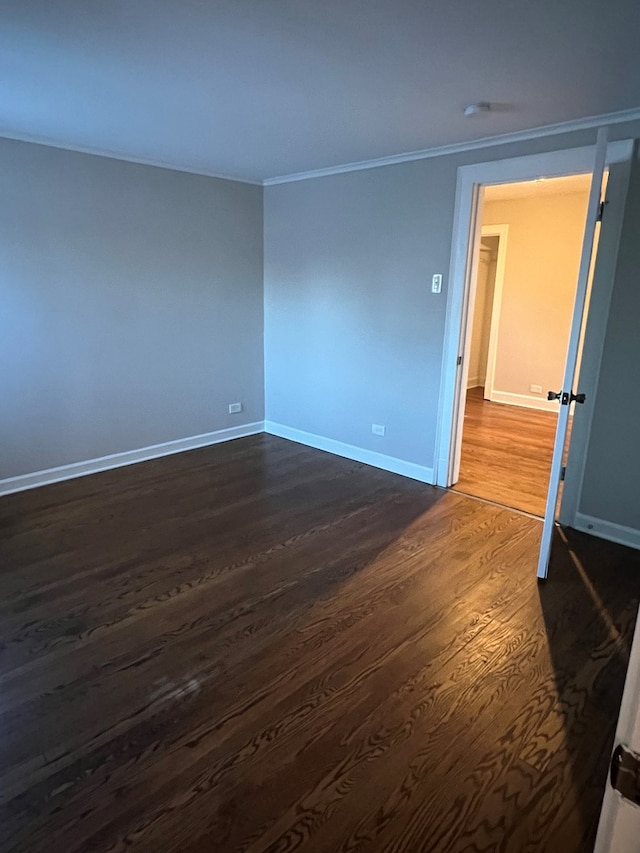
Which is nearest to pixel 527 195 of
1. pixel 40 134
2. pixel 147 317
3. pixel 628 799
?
pixel 147 317

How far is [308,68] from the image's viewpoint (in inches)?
87.9

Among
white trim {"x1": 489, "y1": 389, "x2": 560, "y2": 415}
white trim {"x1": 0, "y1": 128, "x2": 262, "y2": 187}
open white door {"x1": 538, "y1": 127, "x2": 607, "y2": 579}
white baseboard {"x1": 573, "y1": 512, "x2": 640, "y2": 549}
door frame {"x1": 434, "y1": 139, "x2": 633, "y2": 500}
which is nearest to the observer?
open white door {"x1": 538, "y1": 127, "x2": 607, "y2": 579}

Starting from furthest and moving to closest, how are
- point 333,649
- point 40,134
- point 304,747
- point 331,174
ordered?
point 331,174 → point 40,134 → point 333,649 → point 304,747

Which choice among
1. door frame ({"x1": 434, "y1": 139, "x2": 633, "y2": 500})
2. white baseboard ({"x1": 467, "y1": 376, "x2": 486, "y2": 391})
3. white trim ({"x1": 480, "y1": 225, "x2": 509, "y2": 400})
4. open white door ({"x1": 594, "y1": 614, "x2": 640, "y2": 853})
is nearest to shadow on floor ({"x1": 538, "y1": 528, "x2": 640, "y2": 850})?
door frame ({"x1": 434, "y1": 139, "x2": 633, "y2": 500})

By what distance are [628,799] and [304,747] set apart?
54.5 inches

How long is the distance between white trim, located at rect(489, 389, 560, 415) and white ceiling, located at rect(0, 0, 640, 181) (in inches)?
158

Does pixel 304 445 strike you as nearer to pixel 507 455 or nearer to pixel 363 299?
pixel 363 299

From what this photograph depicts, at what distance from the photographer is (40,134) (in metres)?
3.38

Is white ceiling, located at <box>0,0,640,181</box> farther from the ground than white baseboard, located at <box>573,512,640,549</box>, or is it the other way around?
white ceiling, located at <box>0,0,640,181</box>

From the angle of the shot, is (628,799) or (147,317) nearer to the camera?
(628,799)

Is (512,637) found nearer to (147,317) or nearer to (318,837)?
(318,837)

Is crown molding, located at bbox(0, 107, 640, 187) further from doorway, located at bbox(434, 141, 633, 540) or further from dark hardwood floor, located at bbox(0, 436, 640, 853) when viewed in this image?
dark hardwood floor, located at bbox(0, 436, 640, 853)

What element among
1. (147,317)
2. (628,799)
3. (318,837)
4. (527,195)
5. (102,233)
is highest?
(527,195)

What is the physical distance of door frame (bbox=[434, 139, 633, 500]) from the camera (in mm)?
2959
